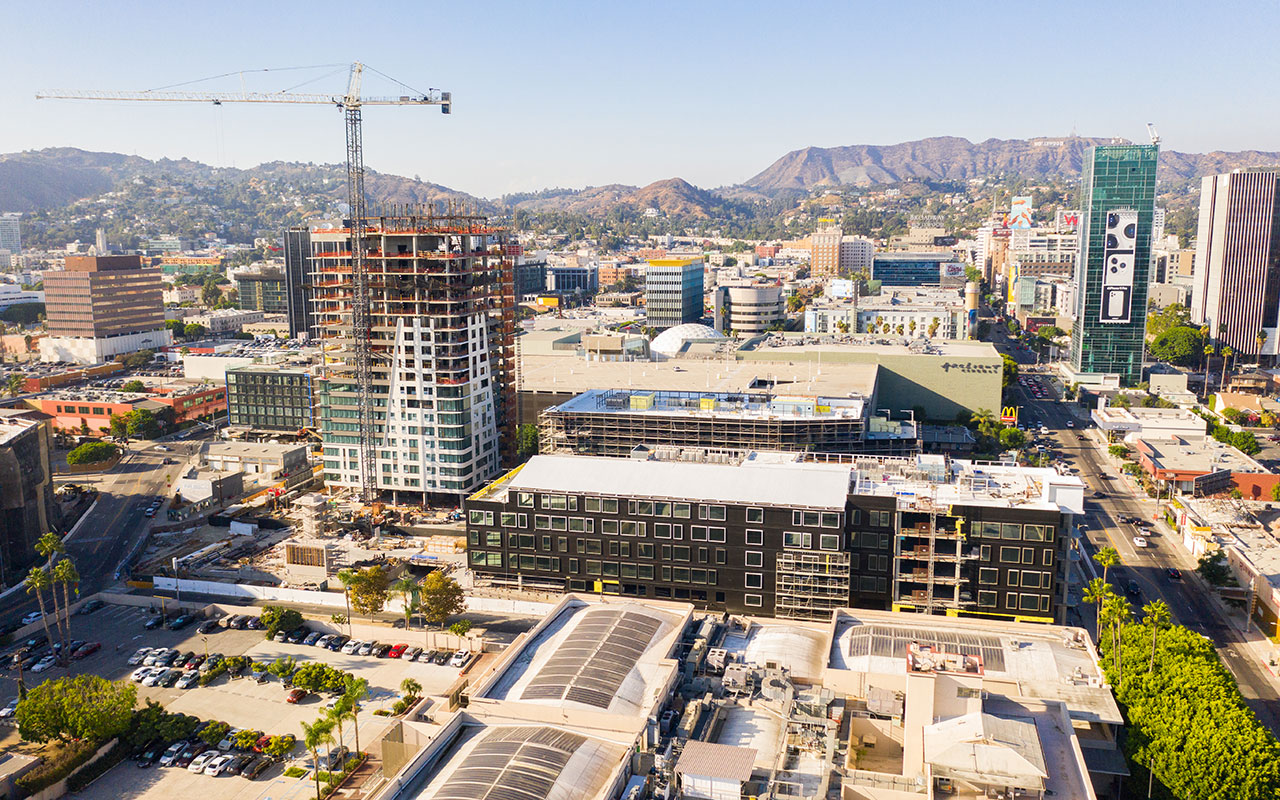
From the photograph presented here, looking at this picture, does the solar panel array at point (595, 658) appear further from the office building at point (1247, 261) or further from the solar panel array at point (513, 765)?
the office building at point (1247, 261)

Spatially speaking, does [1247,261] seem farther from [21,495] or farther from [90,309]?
[90,309]

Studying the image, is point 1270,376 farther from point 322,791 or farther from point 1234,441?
point 322,791

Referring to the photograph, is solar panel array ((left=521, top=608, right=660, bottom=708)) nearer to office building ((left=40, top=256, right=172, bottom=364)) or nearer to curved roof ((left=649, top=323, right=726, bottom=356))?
curved roof ((left=649, top=323, right=726, bottom=356))

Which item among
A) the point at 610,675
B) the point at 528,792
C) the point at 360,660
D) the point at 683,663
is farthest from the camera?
the point at 360,660

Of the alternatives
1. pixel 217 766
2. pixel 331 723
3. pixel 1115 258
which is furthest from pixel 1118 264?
pixel 217 766

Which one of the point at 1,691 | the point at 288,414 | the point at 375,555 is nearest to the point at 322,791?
the point at 1,691

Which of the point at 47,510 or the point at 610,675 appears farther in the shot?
the point at 47,510
